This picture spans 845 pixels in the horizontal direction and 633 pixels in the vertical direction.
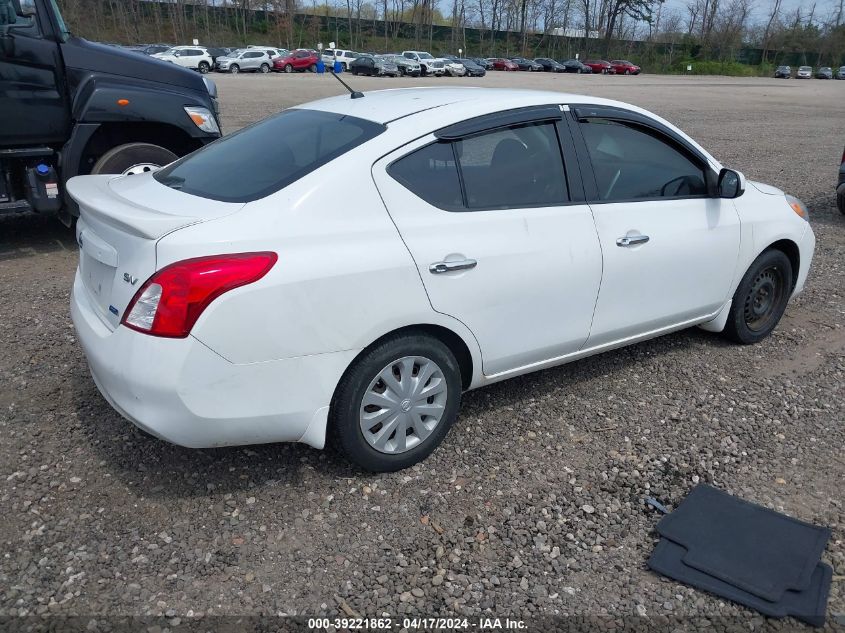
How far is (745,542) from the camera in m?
3.05

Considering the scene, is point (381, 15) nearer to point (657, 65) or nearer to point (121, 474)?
point (657, 65)

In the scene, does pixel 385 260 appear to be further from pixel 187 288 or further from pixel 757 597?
pixel 757 597

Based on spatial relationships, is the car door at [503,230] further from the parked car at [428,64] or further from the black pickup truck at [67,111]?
the parked car at [428,64]

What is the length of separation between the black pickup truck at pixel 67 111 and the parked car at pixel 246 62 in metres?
45.0

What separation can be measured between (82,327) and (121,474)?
2.32 feet

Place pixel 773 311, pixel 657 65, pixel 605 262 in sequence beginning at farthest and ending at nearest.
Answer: pixel 657 65
pixel 773 311
pixel 605 262

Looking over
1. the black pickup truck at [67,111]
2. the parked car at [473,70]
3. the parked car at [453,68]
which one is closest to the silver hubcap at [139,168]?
the black pickup truck at [67,111]

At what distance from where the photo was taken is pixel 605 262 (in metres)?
3.90

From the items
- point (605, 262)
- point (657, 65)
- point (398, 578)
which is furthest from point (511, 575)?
point (657, 65)

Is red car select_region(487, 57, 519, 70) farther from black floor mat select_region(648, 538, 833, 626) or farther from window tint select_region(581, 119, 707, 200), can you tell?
black floor mat select_region(648, 538, 833, 626)

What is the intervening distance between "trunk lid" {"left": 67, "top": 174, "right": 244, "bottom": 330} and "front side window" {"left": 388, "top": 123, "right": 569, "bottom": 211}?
86 centimetres

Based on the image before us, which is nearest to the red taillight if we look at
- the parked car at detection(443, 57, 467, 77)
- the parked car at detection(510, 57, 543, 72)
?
the parked car at detection(443, 57, 467, 77)

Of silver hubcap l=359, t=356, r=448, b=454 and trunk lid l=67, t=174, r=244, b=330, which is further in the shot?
silver hubcap l=359, t=356, r=448, b=454

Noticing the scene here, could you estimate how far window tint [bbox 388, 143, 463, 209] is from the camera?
3340 mm
